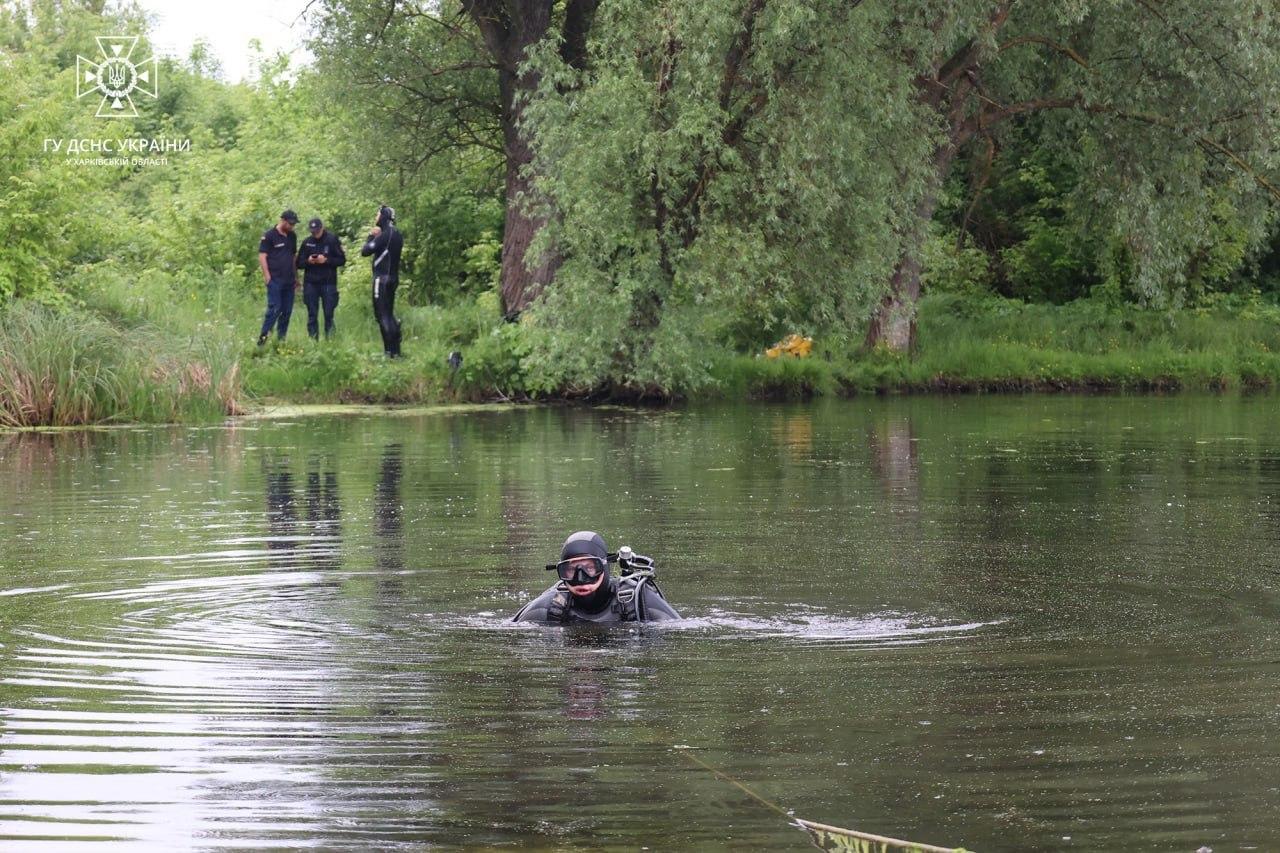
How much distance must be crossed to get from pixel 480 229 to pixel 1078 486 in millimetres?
26477

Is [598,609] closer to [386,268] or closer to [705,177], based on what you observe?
[705,177]

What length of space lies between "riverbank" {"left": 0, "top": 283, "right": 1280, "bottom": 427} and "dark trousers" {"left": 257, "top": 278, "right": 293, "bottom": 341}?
29cm

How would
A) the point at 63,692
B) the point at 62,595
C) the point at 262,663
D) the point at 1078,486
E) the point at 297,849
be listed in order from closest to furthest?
the point at 297,849
the point at 63,692
the point at 262,663
the point at 62,595
the point at 1078,486

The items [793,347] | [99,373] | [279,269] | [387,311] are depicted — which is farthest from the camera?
[793,347]

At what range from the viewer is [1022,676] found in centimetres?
1040

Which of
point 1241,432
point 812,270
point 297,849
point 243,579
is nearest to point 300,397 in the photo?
point 812,270

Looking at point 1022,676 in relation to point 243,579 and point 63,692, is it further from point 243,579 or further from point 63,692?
point 243,579

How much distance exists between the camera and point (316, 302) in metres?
35.2

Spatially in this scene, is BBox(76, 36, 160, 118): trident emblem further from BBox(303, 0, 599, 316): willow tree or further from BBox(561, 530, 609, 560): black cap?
BBox(561, 530, 609, 560): black cap

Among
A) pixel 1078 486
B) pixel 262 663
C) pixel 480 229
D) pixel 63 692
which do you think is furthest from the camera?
pixel 480 229

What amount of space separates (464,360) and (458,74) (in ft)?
22.5


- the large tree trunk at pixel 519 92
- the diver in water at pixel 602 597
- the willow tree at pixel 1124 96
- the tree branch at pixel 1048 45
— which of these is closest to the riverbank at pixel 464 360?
the large tree trunk at pixel 519 92

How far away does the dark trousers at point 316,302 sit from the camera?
3484 cm

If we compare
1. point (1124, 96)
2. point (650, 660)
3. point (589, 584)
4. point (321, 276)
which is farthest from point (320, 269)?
point (650, 660)
